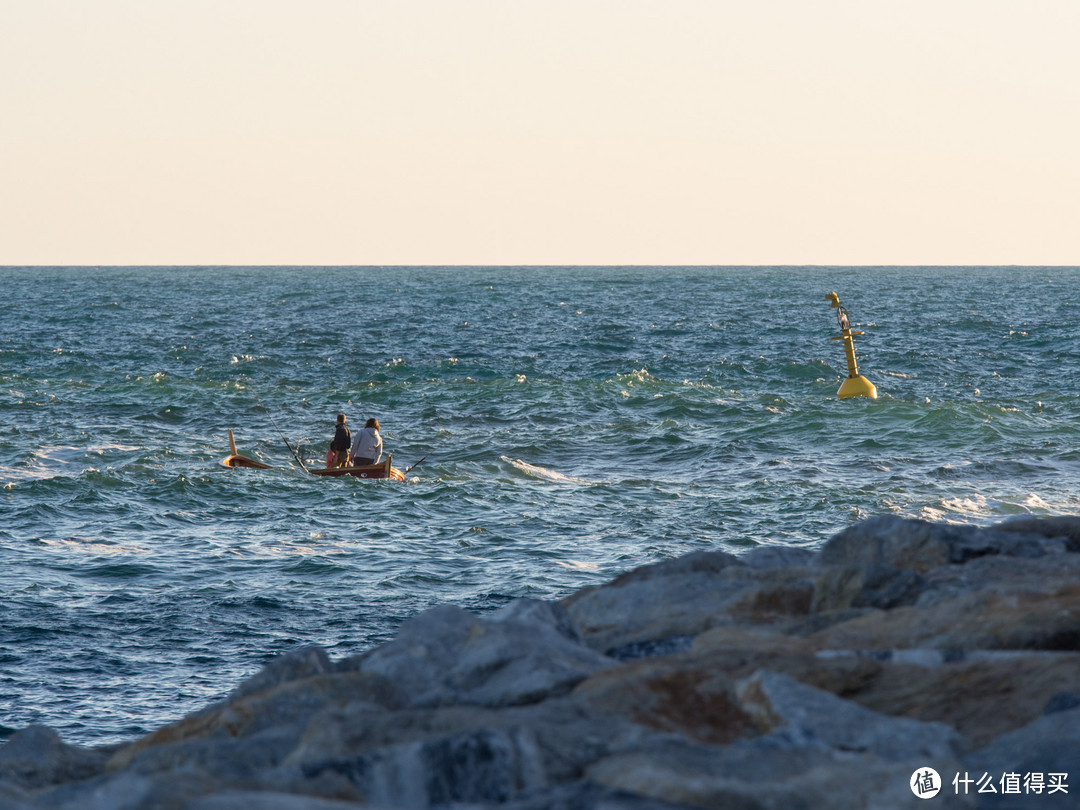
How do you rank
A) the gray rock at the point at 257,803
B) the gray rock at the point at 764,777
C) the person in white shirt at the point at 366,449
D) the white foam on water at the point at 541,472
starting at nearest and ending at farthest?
1. the gray rock at the point at 257,803
2. the gray rock at the point at 764,777
3. the white foam on water at the point at 541,472
4. the person in white shirt at the point at 366,449

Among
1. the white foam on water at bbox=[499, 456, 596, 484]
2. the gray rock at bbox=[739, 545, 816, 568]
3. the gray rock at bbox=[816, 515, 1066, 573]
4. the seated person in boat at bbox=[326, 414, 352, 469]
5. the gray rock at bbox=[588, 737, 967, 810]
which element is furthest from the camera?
the seated person in boat at bbox=[326, 414, 352, 469]

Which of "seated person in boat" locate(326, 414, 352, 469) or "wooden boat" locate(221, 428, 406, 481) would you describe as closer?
"wooden boat" locate(221, 428, 406, 481)

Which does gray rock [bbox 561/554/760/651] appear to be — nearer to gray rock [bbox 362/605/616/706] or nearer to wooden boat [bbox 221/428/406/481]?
gray rock [bbox 362/605/616/706]

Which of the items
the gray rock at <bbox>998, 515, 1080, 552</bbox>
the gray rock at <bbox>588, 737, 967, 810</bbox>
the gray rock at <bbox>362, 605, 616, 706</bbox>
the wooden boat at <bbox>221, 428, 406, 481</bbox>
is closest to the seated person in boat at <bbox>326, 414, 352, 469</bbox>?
the wooden boat at <bbox>221, 428, 406, 481</bbox>

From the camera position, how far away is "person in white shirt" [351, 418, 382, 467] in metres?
21.0

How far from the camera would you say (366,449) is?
20953mm

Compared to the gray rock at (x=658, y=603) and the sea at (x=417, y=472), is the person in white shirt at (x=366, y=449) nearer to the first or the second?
the sea at (x=417, y=472)

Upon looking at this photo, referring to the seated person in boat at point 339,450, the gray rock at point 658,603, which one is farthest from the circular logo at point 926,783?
the seated person in boat at point 339,450

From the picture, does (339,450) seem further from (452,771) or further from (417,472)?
(452,771)

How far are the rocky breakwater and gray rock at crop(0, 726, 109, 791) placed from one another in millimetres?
13

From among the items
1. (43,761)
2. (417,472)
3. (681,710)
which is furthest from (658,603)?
(417,472)

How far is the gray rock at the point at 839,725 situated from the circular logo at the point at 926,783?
218 millimetres

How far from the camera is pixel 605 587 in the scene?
681cm

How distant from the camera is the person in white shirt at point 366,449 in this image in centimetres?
2097
